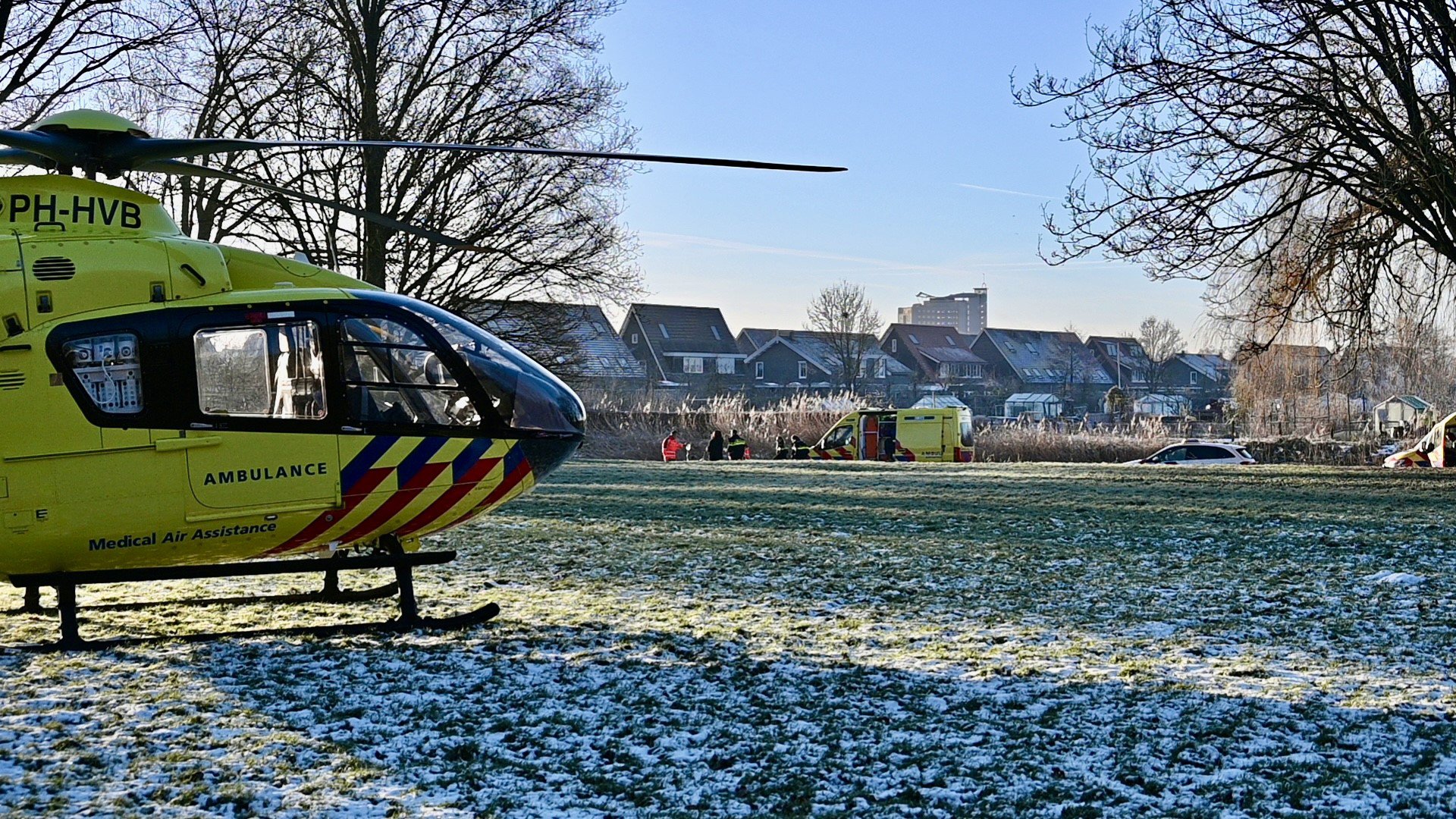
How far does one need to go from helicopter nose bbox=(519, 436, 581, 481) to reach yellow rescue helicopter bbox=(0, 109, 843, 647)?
17mm

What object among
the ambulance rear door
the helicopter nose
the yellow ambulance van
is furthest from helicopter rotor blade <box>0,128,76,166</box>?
the ambulance rear door

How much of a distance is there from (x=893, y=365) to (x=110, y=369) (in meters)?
83.2

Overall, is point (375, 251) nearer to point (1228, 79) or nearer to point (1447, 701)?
point (1228, 79)

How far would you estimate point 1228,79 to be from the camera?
55.3 ft

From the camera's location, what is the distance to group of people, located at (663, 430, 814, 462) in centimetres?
3694

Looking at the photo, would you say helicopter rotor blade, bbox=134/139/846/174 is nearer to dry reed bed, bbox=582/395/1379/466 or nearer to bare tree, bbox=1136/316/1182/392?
dry reed bed, bbox=582/395/1379/466

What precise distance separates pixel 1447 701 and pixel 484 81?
22.9 m

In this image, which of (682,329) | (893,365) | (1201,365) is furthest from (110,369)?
(1201,365)

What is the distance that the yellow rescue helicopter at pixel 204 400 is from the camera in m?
6.86

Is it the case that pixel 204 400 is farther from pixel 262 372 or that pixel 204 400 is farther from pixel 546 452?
pixel 546 452

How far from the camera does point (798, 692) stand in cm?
588

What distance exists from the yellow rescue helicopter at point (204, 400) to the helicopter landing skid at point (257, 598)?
0.8 inches

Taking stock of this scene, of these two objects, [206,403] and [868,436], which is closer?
[206,403]

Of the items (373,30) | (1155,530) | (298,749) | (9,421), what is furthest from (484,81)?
(298,749)
